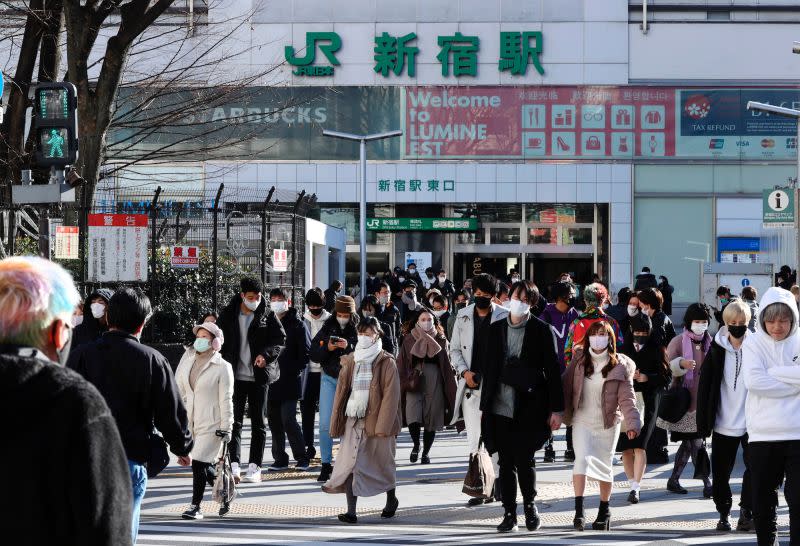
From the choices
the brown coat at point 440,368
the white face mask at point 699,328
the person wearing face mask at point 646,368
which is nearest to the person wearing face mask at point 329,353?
the brown coat at point 440,368


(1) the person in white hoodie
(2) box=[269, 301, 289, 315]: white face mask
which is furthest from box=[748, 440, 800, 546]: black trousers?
(2) box=[269, 301, 289, 315]: white face mask

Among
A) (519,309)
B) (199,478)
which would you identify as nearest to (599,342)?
(519,309)

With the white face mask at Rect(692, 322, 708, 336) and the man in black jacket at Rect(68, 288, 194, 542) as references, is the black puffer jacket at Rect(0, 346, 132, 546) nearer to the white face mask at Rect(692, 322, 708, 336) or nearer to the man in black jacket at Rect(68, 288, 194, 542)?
the man in black jacket at Rect(68, 288, 194, 542)

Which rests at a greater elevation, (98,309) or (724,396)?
(98,309)

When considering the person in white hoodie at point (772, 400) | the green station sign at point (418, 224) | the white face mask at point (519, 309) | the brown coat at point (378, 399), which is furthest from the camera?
the green station sign at point (418, 224)

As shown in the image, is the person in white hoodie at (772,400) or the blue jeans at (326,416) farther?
the blue jeans at (326,416)

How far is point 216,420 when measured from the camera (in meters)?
10.5

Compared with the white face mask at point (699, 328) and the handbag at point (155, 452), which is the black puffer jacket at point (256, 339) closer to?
the white face mask at point (699, 328)

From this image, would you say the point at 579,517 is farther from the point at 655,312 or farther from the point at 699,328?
the point at 655,312

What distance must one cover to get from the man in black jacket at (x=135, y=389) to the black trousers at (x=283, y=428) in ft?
22.1

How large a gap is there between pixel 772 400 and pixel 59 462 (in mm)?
5441

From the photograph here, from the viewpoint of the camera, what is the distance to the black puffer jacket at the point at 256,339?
12352mm

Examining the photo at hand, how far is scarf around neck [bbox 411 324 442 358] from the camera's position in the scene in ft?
45.9

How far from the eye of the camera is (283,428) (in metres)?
13.7
